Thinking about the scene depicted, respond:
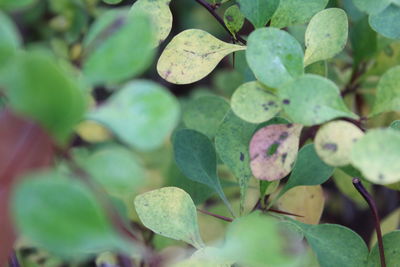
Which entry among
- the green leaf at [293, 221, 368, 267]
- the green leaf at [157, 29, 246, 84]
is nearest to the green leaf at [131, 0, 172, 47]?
the green leaf at [157, 29, 246, 84]

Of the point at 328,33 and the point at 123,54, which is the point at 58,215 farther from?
the point at 328,33

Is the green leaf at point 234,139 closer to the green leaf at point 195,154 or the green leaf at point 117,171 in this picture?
the green leaf at point 195,154

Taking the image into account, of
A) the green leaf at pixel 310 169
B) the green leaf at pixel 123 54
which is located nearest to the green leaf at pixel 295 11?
the green leaf at pixel 310 169

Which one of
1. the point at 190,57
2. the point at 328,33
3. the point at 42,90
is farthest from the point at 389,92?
the point at 42,90

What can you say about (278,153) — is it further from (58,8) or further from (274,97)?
(58,8)

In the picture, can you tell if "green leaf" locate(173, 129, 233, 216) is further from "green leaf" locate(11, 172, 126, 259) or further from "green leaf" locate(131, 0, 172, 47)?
"green leaf" locate(11, 172, 126, 259)
